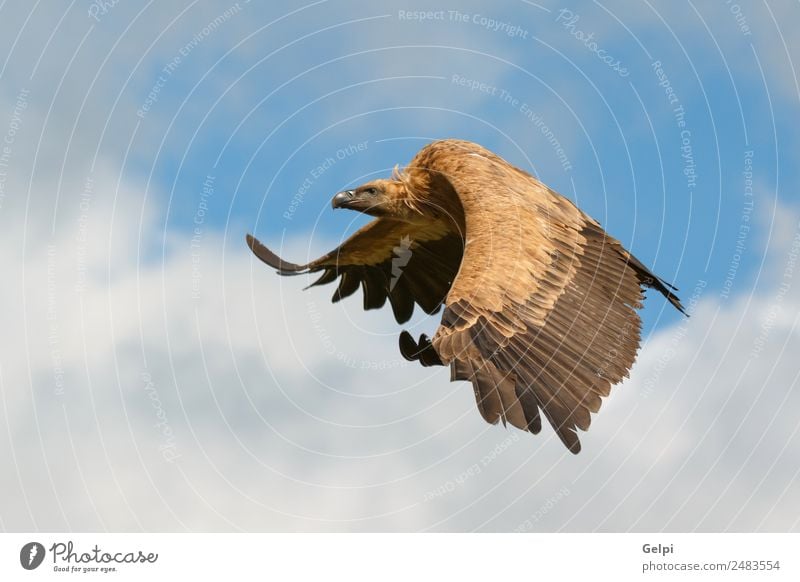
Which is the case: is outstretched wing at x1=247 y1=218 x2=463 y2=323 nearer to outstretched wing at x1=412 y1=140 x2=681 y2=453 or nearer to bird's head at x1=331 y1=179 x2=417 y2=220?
bird's head at x1=331 y1=179 x2=417 y2=220

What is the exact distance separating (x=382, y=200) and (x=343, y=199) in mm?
802

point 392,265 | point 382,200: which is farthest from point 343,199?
point 392,265

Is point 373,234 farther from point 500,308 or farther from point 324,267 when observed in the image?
point 500,308

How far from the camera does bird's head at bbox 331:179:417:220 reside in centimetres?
1827

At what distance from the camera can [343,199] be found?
740 inches

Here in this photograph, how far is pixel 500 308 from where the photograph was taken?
13.1 meters

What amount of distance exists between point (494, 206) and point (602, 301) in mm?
2049
